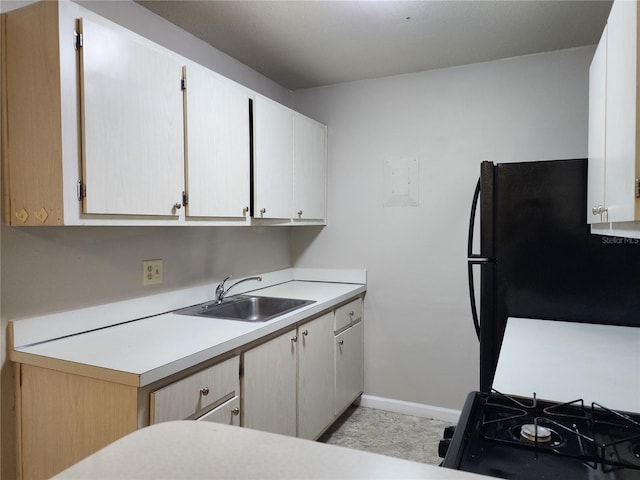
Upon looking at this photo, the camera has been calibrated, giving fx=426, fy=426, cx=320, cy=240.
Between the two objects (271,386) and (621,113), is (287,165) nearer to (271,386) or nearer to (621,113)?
(271,386)

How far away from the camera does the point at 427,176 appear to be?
2947mm

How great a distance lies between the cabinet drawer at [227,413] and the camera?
156cm

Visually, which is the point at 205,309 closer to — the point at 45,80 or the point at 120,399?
the point at 120,399

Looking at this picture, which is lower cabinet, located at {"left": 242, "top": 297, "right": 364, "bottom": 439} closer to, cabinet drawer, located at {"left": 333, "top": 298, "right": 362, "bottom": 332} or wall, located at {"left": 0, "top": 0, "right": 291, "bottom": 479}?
cabinet drawer, located at {"left": 333, "top": 298, "right": 362, "bottom": 332}

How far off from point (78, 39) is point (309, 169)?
1732 millimetres

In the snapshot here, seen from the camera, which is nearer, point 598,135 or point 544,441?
point 544,441

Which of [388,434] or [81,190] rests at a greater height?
[81,190]

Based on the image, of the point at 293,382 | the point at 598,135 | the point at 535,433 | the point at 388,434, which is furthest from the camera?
the point at 388,434

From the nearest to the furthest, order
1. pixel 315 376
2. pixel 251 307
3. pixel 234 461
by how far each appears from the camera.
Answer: pixel 234 461, pixel 315 376, pixel 251 307

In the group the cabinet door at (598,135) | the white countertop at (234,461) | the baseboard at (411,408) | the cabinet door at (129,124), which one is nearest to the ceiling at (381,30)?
the cabinet door at (129,124)

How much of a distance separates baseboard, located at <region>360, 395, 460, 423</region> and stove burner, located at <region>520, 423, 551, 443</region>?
81.1 inches

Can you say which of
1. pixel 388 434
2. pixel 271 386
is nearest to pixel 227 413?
pixel 271 386

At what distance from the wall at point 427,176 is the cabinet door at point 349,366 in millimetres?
117

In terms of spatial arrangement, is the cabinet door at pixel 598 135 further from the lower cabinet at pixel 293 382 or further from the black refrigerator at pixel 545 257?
the lower cabinet at pixel 293 382
